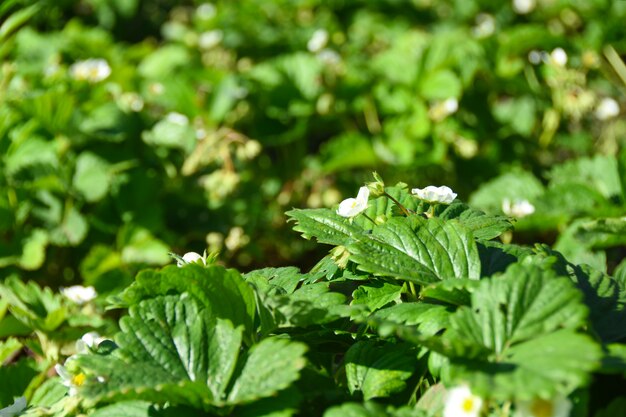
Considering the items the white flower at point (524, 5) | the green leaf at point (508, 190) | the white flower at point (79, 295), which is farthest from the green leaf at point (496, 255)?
the white flower at point (524, 5)

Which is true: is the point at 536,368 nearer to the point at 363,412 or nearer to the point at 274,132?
the point at 363,412

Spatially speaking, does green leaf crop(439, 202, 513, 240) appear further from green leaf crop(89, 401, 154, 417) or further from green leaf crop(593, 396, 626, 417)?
green leaf crop(89, 401, 154, 417)

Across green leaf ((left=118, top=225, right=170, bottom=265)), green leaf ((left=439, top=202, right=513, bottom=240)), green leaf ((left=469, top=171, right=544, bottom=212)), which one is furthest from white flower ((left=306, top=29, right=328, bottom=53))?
green leaf ((left=439, top=202, right=513, bottom=240))

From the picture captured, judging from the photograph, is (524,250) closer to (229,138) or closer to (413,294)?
(413,294)

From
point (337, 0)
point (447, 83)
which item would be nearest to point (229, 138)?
point (447, 83)

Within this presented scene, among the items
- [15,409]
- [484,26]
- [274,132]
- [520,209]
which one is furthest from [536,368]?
[484,26]

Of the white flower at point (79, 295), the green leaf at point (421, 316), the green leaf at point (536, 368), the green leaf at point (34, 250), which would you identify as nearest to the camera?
the green leaf at point (536, 368)

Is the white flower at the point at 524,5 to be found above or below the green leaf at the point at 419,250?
below

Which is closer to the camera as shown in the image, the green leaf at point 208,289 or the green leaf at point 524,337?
the green leaf at point 524,337

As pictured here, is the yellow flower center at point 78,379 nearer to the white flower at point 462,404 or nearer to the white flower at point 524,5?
the white flower at point 462,404
